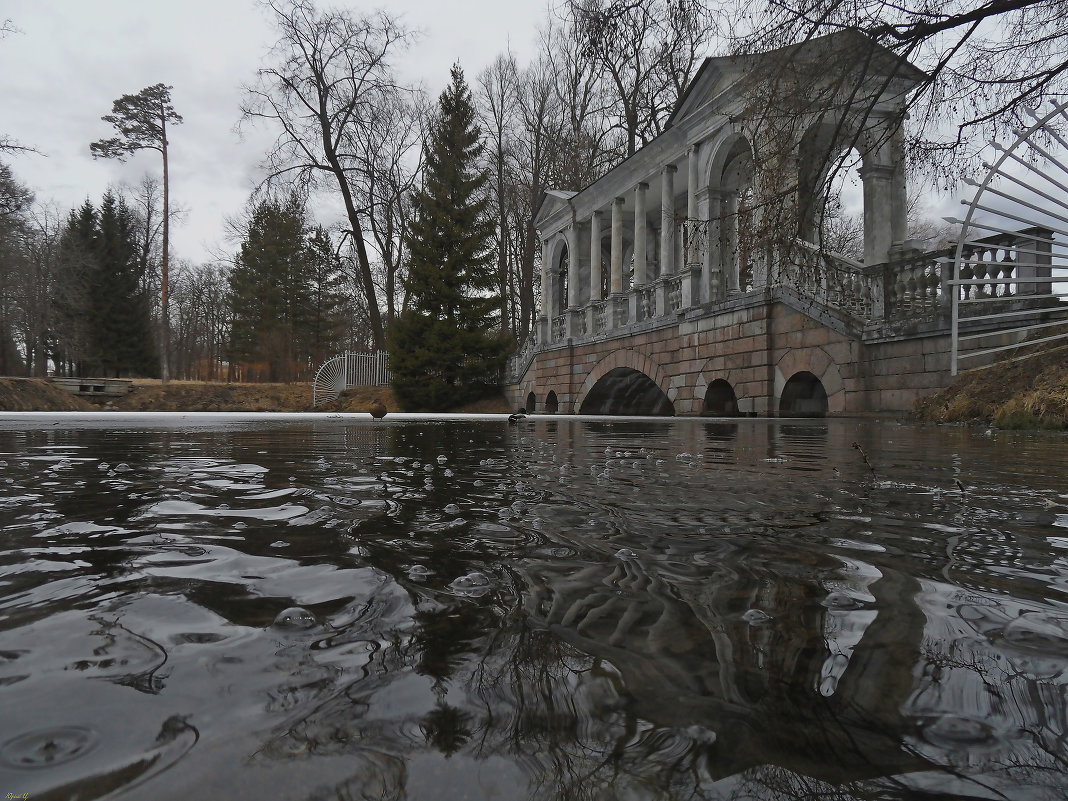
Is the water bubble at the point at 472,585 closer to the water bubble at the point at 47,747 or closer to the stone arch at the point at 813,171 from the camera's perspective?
the water bubble at the point at 47,747

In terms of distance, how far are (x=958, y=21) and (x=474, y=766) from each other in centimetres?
695

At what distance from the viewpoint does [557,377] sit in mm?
24844

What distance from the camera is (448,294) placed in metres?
26.5

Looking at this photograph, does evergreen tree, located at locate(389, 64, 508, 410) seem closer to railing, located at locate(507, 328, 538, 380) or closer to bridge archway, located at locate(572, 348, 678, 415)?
railing, located at locate(507, 328, 538, 380)

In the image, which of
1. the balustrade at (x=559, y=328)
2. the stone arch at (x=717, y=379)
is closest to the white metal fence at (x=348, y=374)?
the balustrade at (x=559, y=328)

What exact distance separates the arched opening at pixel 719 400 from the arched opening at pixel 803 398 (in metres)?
2.03

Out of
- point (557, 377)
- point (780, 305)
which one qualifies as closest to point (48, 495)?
point (780, 305)

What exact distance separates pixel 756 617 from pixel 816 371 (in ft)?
44.2

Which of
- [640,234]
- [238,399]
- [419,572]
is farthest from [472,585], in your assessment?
[238,399]

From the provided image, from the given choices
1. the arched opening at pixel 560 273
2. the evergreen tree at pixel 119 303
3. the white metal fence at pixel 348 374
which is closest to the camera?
the arched opening at pixel 560 273

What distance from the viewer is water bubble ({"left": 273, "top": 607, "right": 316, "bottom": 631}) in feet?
3.41

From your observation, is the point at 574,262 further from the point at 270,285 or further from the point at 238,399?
the point at 270,285

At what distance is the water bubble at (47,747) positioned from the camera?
62 centimetres

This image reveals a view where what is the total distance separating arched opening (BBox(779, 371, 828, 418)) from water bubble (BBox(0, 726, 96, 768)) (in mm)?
14987
